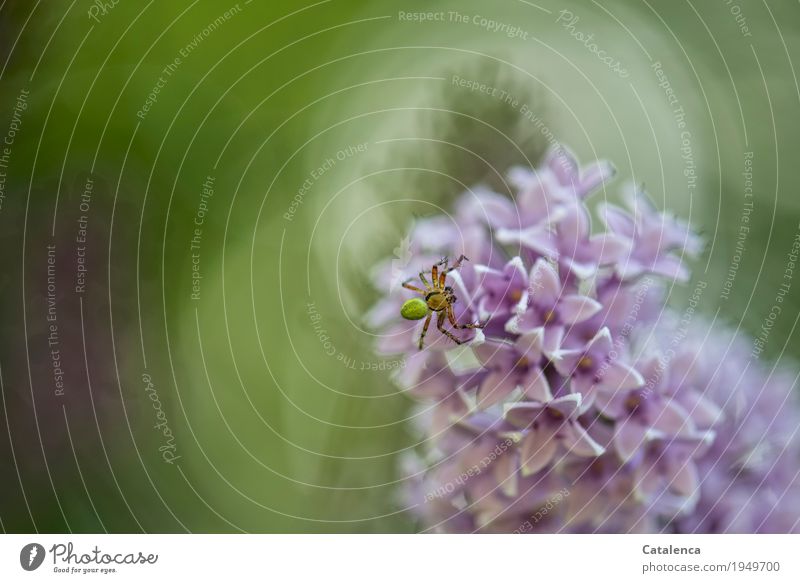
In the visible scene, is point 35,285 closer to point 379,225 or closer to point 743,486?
point 379,225

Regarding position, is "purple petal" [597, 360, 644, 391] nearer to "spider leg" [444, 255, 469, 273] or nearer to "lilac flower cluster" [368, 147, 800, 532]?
"lilac flower cluster" [368, 147, 800, 532]

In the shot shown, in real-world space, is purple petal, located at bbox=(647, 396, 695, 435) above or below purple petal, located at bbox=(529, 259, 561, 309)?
below

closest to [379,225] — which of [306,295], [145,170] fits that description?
[306,295]
